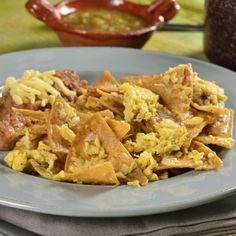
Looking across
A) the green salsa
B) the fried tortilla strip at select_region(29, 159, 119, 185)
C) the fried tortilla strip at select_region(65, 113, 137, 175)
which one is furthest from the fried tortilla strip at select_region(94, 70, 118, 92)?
the green salsa

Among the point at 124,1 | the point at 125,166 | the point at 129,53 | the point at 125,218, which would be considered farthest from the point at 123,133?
the point at 124,1

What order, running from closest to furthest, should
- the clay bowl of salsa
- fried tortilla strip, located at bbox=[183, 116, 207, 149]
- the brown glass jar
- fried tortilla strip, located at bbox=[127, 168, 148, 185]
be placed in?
fried tortilla strip, located at bbox=[127, 168, 148, 185] → fried tortilla strip, located at bbox=[183, 116, 207, 149] → the brown glass jar → the clay bowl of salsa

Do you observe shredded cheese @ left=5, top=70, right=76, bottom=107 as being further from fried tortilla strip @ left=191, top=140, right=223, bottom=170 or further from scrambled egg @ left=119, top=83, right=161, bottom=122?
fried tortilla strip @ left=191, top=140, right=223, bottom=170

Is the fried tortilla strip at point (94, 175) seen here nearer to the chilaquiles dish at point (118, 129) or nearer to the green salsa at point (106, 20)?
the chilaquiles dish at point (118, 129)

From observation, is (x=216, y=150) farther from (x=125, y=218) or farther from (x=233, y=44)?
(x=233, y=44)

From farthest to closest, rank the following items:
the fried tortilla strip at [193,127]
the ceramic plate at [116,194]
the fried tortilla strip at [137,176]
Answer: the fried tortilla strip at [193,127] → the fried tortilla strip at [137,176] → the ceramic plate at [116,194]

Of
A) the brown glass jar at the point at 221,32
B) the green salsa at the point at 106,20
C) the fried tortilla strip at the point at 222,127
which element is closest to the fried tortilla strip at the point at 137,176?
the fried tortilla strip at the point at 222,127

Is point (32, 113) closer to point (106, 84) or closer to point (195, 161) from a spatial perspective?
point (106, 84)
